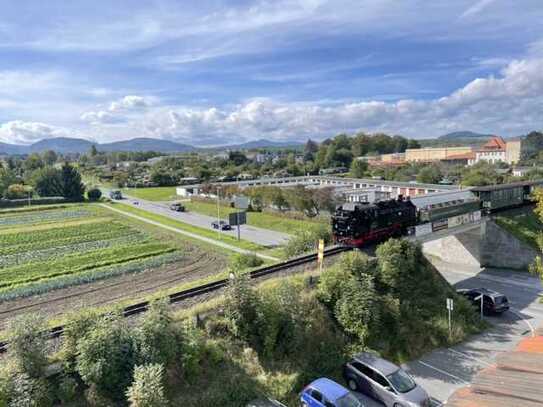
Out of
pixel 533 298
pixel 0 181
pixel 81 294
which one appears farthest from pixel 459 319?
pixel 0 181

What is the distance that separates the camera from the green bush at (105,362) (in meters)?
10.1

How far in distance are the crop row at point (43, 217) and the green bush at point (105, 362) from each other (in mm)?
56815

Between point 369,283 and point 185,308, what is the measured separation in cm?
779

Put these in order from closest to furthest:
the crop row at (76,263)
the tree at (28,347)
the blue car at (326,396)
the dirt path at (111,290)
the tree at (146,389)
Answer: the tree at (146,389) < the tree at (28,347) < the blue car at (326,396) < the dirt path at (111,290) < the crop row at (76,263)

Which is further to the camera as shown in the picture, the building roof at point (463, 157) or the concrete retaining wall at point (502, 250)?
the building roof at point (463, 157)

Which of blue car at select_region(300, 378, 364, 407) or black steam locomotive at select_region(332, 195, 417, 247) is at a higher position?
black steam locomotive at select_region(332, 195, 417, 247)

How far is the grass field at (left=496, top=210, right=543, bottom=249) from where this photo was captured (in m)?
32.0

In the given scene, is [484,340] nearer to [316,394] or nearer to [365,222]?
[365,222]

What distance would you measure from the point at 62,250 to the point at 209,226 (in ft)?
58.2

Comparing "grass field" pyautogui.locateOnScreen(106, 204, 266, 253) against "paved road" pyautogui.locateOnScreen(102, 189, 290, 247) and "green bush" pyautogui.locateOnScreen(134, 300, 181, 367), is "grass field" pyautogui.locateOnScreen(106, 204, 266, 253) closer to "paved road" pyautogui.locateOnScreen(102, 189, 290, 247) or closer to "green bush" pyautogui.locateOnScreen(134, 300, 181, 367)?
"paved road" pyautogui.locateOnScreen(102, 189, 290, 247)

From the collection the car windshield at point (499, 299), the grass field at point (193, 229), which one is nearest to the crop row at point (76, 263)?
the grass field at point (193, 229)

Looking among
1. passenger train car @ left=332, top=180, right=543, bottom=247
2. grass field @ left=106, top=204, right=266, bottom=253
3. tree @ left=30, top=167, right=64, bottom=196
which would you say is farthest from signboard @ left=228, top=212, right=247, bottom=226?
tree @ left=30, top=167, right=64, bottom=196

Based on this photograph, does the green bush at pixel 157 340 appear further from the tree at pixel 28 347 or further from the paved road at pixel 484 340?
the paved road at pixel 484 340

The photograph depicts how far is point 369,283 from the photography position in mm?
16172
